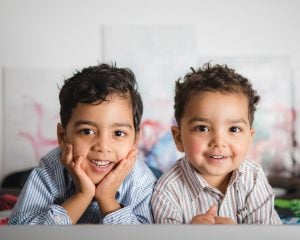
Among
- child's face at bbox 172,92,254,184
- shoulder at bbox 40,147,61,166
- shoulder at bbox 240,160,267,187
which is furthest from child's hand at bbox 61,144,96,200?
shoulder at bbox 240,160,267,187

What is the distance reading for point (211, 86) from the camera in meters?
0.82

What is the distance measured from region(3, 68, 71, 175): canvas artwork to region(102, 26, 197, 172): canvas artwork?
379mm

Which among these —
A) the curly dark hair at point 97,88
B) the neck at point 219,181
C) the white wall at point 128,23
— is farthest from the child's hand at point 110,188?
the white wall at point 128,23

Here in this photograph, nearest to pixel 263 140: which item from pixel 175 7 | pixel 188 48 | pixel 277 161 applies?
pixel 277 161

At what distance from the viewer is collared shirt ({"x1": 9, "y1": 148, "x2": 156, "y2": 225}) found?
0.76 m

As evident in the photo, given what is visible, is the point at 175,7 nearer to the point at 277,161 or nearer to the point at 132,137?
the point at 277,161

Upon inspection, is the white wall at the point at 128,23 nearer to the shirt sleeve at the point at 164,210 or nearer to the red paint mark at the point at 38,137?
the red paint mark at the point at 38,137

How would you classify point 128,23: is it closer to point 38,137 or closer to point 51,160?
point 38,137

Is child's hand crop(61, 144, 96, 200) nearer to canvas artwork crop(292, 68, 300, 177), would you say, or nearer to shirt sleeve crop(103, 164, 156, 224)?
shirt sleeve crop(103, 164, 156, 224)

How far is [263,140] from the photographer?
2.62 metres

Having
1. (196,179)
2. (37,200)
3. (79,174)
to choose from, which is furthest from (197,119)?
(37,200)

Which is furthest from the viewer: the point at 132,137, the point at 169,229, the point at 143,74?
the point at 143,74

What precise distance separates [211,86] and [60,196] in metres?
0.39

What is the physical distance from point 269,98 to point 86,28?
1.29 m
